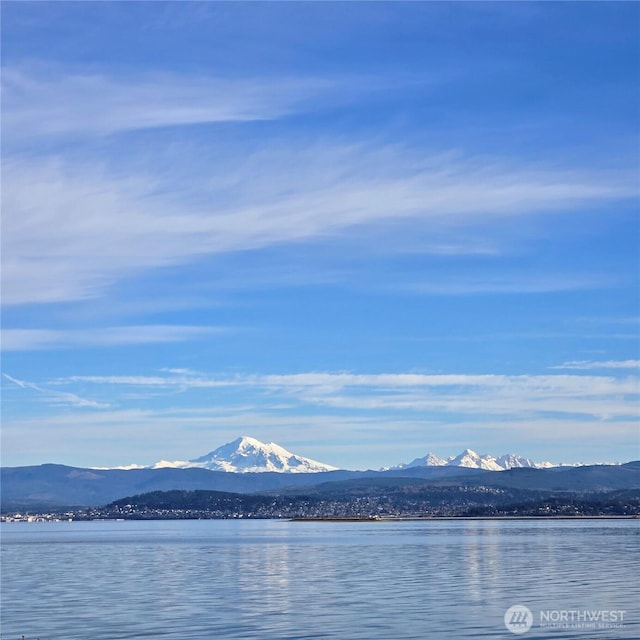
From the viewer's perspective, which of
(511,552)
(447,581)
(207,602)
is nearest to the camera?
(207,602)

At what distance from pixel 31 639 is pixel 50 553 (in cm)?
11015

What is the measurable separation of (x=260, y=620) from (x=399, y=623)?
9.00m

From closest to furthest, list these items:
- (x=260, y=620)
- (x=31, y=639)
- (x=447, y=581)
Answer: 1. (x=31, y=639)
2. (x=260, y=620)
3. (x=447, y=581)

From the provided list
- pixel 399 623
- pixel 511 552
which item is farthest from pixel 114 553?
pixel 399 623

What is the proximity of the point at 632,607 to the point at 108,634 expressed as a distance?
3176 cm

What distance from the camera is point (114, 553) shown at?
15800 centimetres

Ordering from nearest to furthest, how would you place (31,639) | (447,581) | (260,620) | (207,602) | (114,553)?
(31,639), (260,620), (207,602), (447,581), (114,553)

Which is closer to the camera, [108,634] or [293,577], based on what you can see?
[108,634]

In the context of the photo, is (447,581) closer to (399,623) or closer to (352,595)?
(352,595)

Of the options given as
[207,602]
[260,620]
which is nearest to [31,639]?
[260,620]

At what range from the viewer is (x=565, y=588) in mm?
78062

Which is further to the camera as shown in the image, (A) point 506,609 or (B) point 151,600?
(B) point 151,600

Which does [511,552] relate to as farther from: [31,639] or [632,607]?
[31,639]

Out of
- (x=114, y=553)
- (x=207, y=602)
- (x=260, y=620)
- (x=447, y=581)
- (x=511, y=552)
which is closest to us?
(x=260, y=620)
